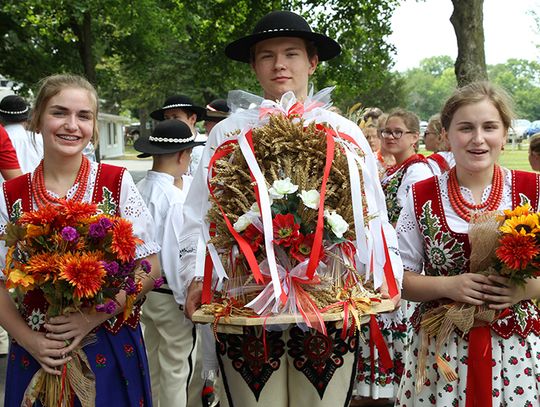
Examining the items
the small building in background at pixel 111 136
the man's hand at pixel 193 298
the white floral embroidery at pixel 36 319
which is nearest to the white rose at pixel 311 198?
the man's hand at pixel 193 298

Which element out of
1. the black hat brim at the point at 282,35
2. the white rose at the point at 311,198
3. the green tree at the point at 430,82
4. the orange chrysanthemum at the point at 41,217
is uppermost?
the green tree at the point at 430,82

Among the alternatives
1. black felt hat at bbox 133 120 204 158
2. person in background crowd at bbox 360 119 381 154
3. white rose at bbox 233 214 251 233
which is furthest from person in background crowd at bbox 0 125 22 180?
white rose at bbox 233 214 251 233

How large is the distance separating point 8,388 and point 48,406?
1.00ft

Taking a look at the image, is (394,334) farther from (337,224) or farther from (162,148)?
(337,224)

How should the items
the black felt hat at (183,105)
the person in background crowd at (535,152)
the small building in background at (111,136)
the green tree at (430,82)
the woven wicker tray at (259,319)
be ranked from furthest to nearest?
1. the green tree at (430,82)
2. the small building in background at (111,136)
3. the black felt hat at (183,105)
4. the person in background crowd at (535,152)
5. the woven wicker tray at (259,319)

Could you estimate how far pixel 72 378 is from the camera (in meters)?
2.74

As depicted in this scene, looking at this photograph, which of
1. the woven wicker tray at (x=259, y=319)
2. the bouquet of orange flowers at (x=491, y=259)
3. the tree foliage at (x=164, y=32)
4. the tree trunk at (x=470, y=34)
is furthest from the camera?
the tree foliage at (x=164, y=32)

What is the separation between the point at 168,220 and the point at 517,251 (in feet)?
8.29

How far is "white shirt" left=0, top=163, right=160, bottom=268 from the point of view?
2.92 m

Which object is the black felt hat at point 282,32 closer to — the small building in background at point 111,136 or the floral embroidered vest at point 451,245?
the floral embroidered vest at point 451,245

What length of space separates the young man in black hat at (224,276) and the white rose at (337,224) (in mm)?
248

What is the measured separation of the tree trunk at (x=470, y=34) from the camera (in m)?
10.5

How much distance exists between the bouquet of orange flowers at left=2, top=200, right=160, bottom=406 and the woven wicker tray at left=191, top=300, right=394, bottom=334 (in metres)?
0.37

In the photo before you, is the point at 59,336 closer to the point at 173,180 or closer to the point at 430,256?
the point at 430,256
